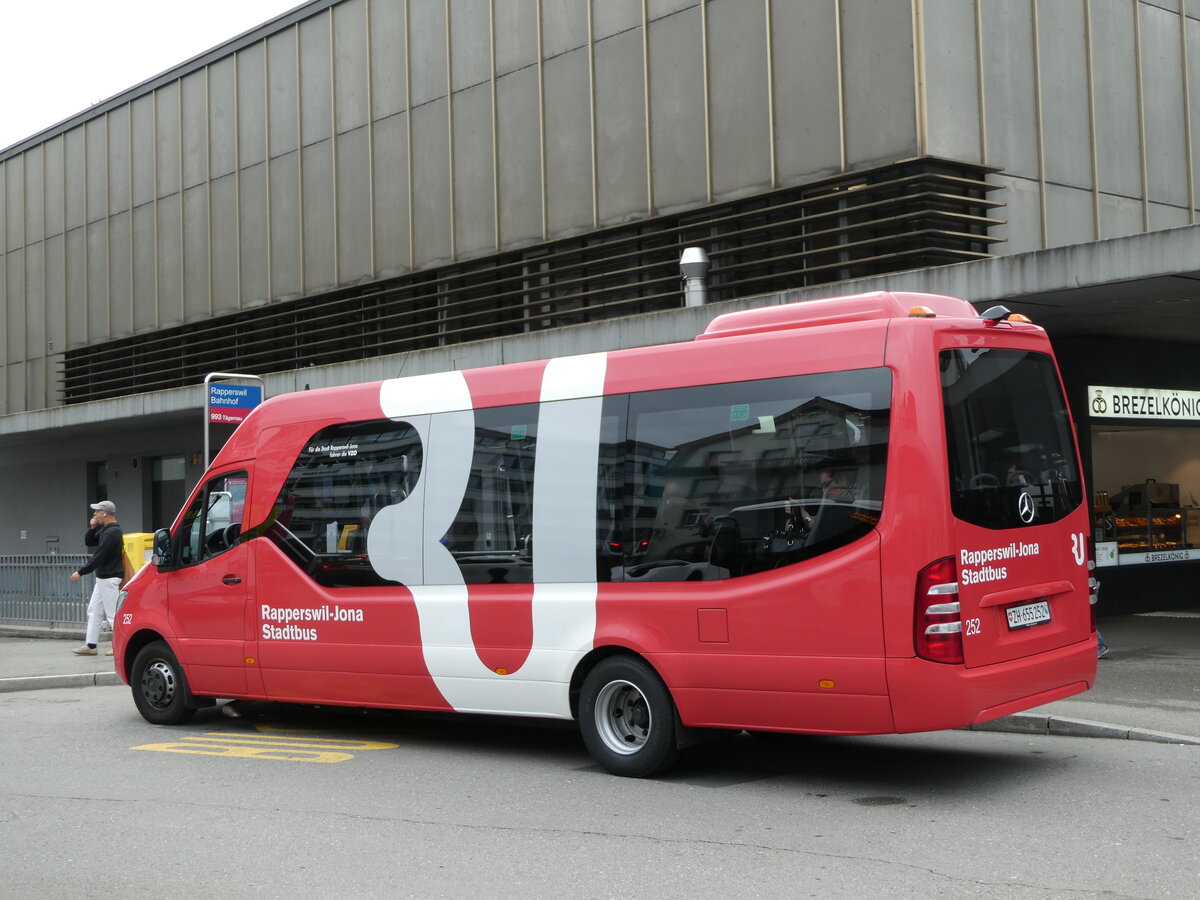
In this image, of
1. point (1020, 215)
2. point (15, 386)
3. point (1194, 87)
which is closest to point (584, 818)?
point (1020, 215)

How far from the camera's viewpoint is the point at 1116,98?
16953 mm

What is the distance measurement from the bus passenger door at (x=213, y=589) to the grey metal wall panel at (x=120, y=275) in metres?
18.0

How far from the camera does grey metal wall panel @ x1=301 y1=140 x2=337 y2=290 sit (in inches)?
913

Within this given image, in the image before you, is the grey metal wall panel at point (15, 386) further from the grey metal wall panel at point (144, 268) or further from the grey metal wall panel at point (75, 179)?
the grey metal wall panel at point (144, 268)

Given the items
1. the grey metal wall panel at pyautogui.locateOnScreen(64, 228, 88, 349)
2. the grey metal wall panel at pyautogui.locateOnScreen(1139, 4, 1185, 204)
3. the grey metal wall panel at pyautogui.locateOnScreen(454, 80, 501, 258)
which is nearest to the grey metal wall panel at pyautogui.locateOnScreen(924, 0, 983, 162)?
the grey metal wall panel at pyautogui.locateOnScreen(1139, 4, 1185, 204)

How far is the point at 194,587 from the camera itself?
10797mm

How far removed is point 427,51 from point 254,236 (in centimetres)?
559

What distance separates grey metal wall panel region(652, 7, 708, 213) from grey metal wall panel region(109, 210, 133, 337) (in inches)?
562

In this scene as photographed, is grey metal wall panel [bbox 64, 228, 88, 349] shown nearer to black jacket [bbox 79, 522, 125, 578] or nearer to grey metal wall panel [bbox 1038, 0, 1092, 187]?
black jacket [bbox 79, 522, 125, 578]

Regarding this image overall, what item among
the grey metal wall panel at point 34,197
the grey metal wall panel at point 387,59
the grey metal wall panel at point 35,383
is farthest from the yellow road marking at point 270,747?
the grey metal wall panel at point 34,197

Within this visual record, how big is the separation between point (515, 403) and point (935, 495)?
10.00 ft

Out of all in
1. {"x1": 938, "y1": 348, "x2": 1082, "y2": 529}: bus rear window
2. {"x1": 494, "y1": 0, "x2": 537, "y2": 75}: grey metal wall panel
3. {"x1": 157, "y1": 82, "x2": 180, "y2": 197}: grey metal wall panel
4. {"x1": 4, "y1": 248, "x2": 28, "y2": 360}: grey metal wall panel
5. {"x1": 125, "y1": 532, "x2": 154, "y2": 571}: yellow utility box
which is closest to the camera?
{"x1": 938, "y1": 348, "x2": 1082, "y2": 529}: bus rear window

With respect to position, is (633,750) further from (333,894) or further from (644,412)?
(333,894)

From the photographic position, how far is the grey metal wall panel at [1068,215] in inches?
632
